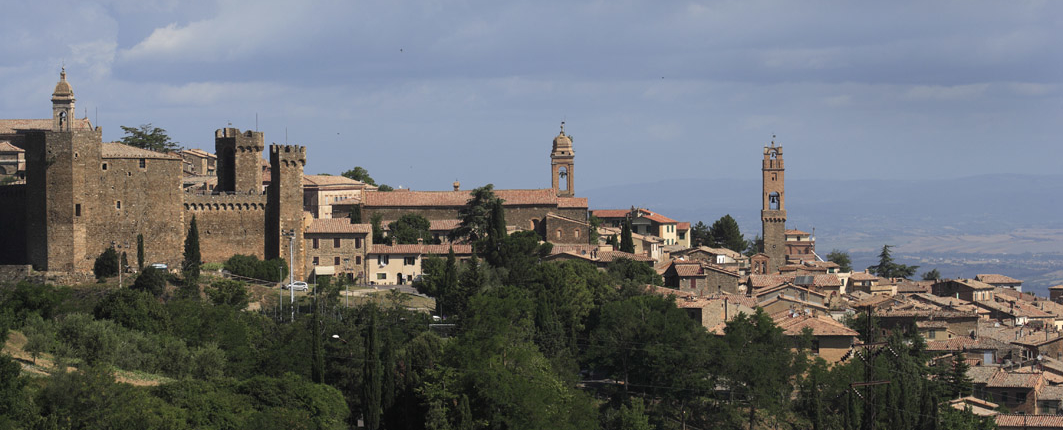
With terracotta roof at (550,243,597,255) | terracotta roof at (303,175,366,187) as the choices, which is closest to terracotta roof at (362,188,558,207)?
terracotta roof at (550,243,597,255)

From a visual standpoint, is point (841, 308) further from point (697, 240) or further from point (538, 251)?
point (697, 240)

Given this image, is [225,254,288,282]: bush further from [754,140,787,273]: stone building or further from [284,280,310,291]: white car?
[754,140,787,273]: stone building

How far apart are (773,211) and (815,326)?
42.1m

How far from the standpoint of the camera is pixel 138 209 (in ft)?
220

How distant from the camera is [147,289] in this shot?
6034 centimetres

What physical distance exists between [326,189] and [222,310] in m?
38.2

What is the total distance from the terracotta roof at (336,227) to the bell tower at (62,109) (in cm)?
1261

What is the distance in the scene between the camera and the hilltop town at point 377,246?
210 ft

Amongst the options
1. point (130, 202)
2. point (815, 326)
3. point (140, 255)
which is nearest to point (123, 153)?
point (130, 202)

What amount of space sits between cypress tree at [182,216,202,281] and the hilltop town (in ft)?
1.60

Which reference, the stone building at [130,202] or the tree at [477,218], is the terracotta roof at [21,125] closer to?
the stone building at [130,202]

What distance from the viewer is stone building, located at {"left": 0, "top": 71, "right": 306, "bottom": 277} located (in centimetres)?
6462

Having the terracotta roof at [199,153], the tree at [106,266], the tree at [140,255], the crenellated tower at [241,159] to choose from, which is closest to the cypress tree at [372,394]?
the tree at [106,266]

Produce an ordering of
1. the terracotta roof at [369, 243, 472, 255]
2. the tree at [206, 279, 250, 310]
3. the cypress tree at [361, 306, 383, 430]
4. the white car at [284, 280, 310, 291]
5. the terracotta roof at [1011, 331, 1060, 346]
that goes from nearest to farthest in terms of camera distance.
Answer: the cypress tree at [361, 306, 383, 430]
the tree at [206, 279, 250, 310]
the white car at [284, 280, 310, 291]
the terracotta roof at [1011, 331, 1060, 346]
the terracotta roof at [369, 243, 472, 255]
